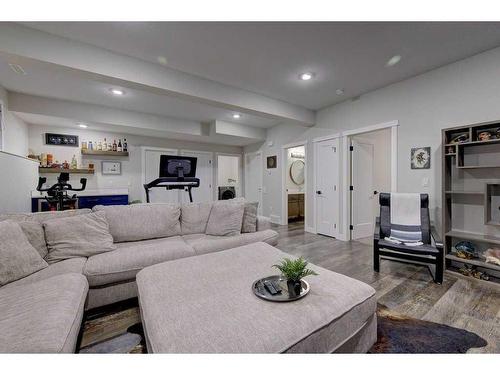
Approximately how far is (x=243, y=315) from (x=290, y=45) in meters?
2.53

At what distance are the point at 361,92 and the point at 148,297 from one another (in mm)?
4078

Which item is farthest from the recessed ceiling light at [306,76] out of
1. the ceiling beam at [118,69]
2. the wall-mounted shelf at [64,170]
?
the wall-mounted shelf at [64,170]

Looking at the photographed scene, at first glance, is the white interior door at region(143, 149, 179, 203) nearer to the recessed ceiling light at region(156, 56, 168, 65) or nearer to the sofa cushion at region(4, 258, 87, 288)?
the recessed ceiling light at region(156, 56, 168, 65)

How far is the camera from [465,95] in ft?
8.61

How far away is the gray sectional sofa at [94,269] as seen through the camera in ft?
3.32

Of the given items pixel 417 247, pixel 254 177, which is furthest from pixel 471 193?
pixel 254 177

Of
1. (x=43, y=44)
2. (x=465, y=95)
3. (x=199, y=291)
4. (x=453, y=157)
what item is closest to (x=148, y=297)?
(x=199, y=291)

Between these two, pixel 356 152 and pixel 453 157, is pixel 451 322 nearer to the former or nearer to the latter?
pixel 453 157

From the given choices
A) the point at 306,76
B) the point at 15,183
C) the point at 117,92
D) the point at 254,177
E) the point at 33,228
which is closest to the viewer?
the point at 33,228

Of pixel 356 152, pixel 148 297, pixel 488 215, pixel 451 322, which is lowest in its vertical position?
pixel 451 322

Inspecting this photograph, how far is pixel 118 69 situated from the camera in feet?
8.02

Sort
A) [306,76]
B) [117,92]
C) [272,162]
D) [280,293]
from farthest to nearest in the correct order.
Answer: [272,162] < [117,92] < [306,76] < [280,293]

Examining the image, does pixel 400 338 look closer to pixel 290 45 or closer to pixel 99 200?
pixel 290 45

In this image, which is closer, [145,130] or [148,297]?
[148,297]
